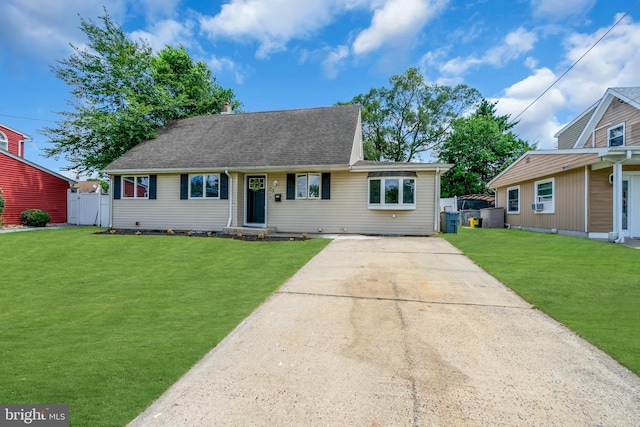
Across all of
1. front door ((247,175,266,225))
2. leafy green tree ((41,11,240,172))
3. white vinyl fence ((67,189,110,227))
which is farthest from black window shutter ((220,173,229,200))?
white vinyl fence ((67,189,110,227))

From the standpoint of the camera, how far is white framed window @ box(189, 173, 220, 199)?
13125 mm

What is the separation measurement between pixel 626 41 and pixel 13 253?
21611mm

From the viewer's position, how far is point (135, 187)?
1410cm

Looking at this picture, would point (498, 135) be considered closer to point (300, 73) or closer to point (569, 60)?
point (569, 60)

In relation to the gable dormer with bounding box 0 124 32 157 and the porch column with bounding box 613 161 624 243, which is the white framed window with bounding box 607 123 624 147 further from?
the gable dormer with bounding box 0 124 32 157

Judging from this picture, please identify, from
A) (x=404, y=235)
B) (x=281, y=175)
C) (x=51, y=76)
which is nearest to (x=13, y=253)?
(x=281, y=175)

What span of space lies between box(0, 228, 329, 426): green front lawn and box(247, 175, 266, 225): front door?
15.4 feet

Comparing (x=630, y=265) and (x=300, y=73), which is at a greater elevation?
(x=300, y=73)

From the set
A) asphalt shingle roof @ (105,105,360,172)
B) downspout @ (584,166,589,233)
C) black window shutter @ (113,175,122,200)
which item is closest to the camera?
downspout @ (584,166,589,233)

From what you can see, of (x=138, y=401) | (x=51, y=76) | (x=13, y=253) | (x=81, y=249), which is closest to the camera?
(x=138, y=401)

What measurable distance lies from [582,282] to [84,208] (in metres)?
21.1

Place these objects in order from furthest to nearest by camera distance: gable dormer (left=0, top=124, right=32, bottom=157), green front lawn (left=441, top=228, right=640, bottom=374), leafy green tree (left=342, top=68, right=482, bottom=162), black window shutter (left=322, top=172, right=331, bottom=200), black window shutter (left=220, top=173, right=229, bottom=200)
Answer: leafy green tree (left=342, top=68, right=482, bottom=162) < gable dormer (left=0, top=124, right=32, bottom=157) < black window shutter (left=220, top=173, right=229, bottom=200) < black window shutter (left=322, top=172, right=331, bottom=200) < green front lawn (left=441, top=228, right=640, bottom=374)

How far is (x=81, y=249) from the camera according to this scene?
8.91 metres

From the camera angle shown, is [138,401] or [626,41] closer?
[138,401]
